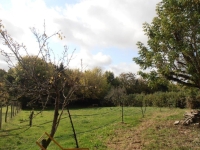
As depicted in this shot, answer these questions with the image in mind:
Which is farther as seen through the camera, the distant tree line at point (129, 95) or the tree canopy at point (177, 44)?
the distant tree line at point (129, 95)

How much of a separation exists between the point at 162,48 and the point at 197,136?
4.62m

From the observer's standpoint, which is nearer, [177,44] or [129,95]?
[177,44]

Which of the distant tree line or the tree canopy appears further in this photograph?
the distant tree line

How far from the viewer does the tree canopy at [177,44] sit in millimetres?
10430

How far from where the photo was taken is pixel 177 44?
34.6ft

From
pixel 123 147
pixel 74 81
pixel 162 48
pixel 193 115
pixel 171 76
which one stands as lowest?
pixel 123 147

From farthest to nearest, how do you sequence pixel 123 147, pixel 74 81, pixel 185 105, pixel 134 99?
pixel 134 99 → pixel 185 105 → pixel 123 147 → pixel 74 81

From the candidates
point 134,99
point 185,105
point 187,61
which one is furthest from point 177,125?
point 134,99

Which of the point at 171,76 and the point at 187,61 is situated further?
the point at 171,76

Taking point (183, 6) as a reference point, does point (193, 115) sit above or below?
below

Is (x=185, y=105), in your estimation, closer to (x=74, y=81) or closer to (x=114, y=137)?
(x=114, y=137)

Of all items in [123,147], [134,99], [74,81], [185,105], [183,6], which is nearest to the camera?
[74,81]

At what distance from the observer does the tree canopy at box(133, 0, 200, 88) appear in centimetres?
1043

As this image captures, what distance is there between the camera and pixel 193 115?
41.0 ft
